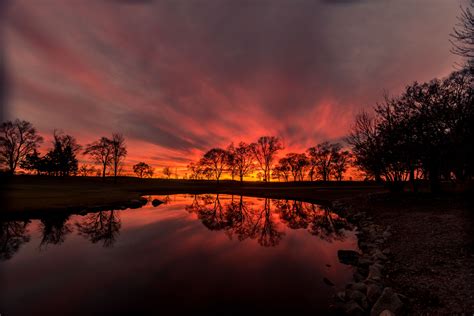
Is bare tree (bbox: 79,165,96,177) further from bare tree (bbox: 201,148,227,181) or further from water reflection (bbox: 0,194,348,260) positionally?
water reflection (bbox: 0,194,348,260)

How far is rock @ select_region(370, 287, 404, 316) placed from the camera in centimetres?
492

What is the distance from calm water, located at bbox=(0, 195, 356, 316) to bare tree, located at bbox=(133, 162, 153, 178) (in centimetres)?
12058

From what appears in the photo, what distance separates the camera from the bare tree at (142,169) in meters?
129

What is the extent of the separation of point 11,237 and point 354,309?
2113 centimetres

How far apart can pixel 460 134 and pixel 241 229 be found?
17129 millimetres

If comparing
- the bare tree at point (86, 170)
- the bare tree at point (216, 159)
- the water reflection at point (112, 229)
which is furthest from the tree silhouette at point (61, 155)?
the water reflection at point (112, 229)

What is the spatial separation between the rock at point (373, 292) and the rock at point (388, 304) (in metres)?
0.52

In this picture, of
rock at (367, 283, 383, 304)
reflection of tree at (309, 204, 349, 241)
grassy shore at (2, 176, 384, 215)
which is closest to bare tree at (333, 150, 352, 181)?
grassy shore at (2, 176, 384, 215)

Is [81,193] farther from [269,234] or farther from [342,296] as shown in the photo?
[342,296]

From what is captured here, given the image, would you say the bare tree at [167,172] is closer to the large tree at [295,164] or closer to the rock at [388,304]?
the large tree at [295,164]

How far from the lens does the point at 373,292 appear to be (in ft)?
Result: 19.0

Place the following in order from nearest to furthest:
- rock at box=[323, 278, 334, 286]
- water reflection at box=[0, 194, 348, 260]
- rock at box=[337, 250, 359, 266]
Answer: rock at box=[323, 278, 334, 286], rock at box=[337, 250, 359, 266], water reflection at box=[0, 194, 348, 260]

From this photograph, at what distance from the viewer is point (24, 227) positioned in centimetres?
1594

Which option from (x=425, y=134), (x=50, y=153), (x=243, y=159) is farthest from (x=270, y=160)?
(x=50, y=153)
